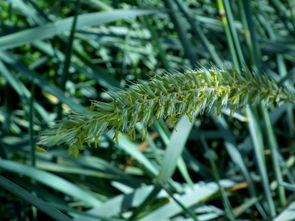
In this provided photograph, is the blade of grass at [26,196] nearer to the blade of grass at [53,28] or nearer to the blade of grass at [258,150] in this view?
the blade of grass at [53,28]

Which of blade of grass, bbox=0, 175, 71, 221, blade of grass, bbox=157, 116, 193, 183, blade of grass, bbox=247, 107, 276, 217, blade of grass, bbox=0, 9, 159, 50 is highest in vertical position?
blade of grass, bbox=0, 9, 159, 50

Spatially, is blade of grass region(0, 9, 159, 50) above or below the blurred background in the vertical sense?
above

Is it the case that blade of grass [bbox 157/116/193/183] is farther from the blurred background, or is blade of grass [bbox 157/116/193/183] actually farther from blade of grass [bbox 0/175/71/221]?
blade of grass [bbox 0/175/71/221]

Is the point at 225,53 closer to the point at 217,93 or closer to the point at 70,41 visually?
the point at 70,41

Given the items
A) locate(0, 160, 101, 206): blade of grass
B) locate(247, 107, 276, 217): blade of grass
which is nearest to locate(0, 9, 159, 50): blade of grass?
locate(0, 160, 101, 206): blade of grass

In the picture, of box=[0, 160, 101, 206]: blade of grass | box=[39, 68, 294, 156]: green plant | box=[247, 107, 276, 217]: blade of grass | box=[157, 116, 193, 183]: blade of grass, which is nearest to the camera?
box=[39, 68, 294, 156]: green plant

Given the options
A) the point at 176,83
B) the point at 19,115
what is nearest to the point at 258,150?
the point at 176,83
